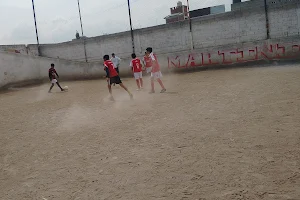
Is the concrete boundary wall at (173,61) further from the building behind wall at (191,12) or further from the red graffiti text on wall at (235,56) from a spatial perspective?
the building behind wall at (191,12)

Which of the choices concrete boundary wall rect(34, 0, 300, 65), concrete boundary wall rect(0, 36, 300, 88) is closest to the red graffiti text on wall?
concrete boundary wall rect(0, 36, 300, 88)

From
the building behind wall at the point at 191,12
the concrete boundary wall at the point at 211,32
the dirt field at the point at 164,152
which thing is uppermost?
the building behind wall at the point at 191,12

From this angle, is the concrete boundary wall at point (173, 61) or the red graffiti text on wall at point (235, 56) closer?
the red graffiti text on wall at point (235, 56)

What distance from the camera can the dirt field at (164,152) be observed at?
326 cm

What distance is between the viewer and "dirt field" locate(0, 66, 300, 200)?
3256mm

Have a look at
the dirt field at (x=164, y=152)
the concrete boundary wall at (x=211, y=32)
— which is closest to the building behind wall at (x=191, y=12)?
the concrete boundary wall at (x=211, y=32)

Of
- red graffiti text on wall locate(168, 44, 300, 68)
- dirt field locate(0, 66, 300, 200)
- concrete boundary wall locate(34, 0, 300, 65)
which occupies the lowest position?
dirt field locate(0, 66, 300, 200)

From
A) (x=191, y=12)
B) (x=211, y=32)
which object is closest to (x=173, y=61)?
(x=211, y=32)

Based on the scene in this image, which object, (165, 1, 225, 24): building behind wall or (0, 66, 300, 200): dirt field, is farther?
(165, 1, 225, 24): building behind wall

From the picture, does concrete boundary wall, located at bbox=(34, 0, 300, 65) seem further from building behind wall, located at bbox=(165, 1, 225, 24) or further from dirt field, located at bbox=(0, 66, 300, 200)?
dirt field, located at bbox=(0, 66, 300, 200)

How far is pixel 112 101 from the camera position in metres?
9.40

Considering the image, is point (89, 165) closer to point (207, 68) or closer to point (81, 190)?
point (81, 190)

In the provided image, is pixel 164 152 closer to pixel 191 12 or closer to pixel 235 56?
pixel 235 56

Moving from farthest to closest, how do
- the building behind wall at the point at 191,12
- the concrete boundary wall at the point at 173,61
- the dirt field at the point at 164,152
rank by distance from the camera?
the building behind wall at the point at 191,12
the concrete boundary wall at the point at 173,61
the dirt field at the point at 164,152
